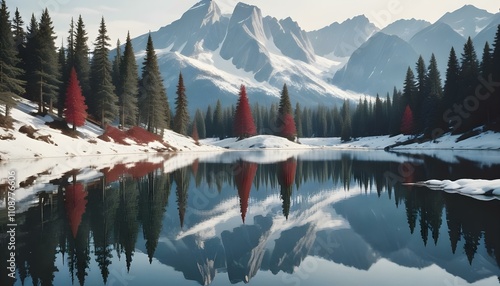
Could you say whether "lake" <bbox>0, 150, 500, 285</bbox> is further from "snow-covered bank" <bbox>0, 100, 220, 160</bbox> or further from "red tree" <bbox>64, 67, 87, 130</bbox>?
"red tree" <bbox>64, 67, 87, 130</bbox>

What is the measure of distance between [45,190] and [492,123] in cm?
6683


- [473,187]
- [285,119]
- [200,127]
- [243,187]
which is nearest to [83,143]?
[243,187]

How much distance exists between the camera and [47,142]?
1823 inches

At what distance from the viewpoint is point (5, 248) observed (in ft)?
32.0

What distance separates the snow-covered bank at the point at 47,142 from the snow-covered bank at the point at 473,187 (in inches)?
1643

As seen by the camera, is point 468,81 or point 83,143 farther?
point 468,81

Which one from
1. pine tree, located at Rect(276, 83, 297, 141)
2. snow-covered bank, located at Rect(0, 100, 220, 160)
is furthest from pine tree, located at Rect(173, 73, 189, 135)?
pine tree, located at Rect(276, 83, 297, 141)

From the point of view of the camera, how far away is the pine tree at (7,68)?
4386 cm

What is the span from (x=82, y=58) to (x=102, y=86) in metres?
11.3

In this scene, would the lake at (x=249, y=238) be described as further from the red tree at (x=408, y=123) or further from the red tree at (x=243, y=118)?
the red tree at (x=243, y=118)

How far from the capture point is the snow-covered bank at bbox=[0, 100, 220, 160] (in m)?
41.5

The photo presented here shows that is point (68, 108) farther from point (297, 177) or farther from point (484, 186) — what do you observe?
point (484, 186)

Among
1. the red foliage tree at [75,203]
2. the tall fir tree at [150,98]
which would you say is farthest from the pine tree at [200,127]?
the red foliage tree at [75,203]

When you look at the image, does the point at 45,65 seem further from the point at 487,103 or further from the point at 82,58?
the point at 487,103
